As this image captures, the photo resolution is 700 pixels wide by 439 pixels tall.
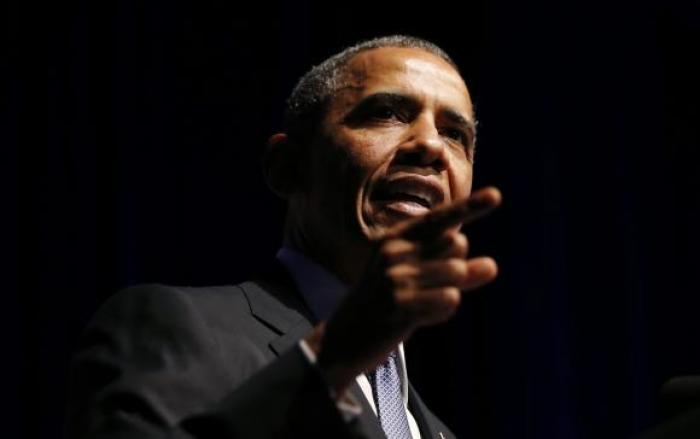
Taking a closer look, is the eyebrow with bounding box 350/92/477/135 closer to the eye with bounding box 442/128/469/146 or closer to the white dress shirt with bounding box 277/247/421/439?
the eye with bounding box 442/128/469/146

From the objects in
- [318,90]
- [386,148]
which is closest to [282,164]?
[318,90]

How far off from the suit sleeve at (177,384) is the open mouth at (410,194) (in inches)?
12.5

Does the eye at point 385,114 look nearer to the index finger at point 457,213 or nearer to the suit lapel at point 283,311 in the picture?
the suit lapel at point 283,311

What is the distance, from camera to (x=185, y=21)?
2326 mm

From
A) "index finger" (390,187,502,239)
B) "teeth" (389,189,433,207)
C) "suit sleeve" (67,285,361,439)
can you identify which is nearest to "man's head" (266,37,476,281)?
"teeth" (389,189,433,207)

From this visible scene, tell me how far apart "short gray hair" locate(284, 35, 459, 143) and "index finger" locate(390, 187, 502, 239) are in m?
0.73

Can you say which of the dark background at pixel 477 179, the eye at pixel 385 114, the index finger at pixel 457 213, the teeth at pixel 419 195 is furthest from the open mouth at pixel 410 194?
the dark background at pixel 477 179

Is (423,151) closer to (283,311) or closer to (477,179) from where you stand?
(283,311)

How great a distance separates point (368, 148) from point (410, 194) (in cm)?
10

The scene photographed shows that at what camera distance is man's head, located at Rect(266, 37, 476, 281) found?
145 cm

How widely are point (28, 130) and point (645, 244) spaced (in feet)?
5.38

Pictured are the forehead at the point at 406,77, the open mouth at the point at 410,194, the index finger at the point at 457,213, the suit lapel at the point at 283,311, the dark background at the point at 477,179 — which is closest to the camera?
the index finger at the point at 457,213

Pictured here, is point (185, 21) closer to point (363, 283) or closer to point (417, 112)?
point (417, 112)

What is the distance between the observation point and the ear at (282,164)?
1.62 meters
